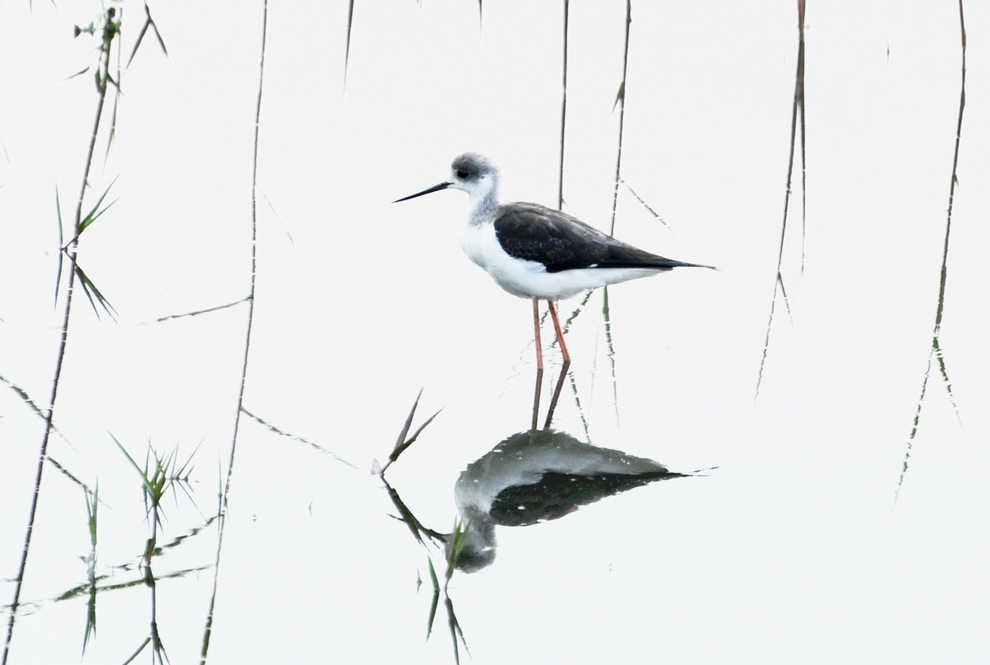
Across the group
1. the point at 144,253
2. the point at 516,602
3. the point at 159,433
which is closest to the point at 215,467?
the point at 159,433

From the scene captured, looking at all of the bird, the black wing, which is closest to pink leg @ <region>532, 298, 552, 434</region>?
the bird

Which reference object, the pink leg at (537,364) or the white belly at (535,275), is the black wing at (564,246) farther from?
the pink leg at (537,364)

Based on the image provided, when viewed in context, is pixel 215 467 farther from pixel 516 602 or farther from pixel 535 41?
pixel 535 41

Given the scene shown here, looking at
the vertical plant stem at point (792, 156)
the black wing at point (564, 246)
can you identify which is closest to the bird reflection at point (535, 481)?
the vertical plant stem at point (792, 156)

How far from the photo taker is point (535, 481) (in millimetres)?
5070

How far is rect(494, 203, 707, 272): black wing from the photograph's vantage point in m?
6.26

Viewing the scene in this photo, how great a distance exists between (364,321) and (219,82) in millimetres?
3197

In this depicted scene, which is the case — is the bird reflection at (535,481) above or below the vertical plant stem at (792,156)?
below

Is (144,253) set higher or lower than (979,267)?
higher

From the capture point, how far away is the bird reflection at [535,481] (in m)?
4.74

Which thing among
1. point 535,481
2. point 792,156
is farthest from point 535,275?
point 535,481

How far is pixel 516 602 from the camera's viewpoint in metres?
4.19

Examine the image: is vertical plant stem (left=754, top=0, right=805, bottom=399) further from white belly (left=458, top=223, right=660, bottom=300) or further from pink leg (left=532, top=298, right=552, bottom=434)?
pink leg (left=532, top=298, right=552, bottom=434)

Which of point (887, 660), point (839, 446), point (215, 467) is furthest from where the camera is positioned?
point (839, 446)
